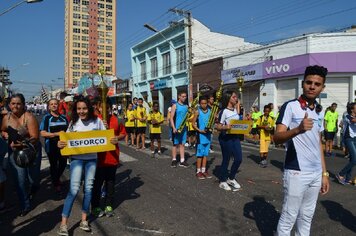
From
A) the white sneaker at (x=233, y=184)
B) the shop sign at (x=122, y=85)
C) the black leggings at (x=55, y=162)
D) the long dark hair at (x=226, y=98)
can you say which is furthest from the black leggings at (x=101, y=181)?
the shop sign at (x=122, y=85)

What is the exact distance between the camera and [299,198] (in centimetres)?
327

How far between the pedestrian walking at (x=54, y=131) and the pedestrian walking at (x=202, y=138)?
9.40 feet

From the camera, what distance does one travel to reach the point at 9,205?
5887 mm

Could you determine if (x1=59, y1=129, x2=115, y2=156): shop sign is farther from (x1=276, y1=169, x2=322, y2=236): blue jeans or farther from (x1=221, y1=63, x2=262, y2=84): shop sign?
(x1=221, y1=63, x2=262, y2=84): shop sign

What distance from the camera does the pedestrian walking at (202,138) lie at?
7.80 meters

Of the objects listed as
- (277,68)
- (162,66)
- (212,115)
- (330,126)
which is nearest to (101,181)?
(212,115)

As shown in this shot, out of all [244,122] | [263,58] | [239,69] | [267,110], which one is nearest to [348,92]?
[263,58]

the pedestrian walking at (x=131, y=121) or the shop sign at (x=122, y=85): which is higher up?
the shop sign at (x=122, y=85)

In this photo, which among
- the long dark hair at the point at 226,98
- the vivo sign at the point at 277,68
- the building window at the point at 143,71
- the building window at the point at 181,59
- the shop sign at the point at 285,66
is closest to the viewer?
the long dark hair at the point at 226,98

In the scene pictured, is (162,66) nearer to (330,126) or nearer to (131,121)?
(131,121)

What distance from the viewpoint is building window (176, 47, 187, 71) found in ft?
112

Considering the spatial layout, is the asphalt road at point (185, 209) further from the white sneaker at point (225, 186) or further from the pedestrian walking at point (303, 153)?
the pedestrian walking at point (303, 153)

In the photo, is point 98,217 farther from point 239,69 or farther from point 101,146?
point 239,69

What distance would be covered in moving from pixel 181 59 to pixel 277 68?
1431 centimetres
